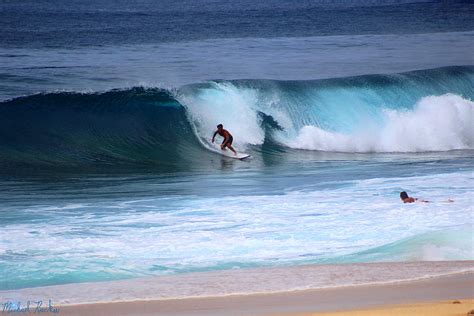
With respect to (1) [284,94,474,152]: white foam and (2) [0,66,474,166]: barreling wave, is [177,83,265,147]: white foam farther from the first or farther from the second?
(1) [284,94,474,152]: white foam

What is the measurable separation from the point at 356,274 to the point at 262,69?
35.7 ft

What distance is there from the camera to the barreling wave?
439 inches

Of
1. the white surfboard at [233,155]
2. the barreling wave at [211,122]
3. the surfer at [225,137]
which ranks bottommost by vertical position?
the white surfboard at [233,155]

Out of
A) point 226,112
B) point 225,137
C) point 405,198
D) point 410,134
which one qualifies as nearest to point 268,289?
point 405,198

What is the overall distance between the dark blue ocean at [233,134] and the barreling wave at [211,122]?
3 cm

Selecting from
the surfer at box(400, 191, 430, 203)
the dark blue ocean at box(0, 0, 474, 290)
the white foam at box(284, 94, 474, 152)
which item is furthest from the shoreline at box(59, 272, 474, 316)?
the white foam at box(284, 94, 474, 152)

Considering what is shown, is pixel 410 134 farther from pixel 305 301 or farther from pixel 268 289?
pixel 305 301

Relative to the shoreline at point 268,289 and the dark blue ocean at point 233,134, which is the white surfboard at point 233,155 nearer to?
the dark blue ocean at point 233,134

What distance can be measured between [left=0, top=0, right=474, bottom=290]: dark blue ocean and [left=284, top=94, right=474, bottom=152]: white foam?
1.1 inches

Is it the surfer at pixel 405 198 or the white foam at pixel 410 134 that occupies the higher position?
the white foam at pixel 410 134

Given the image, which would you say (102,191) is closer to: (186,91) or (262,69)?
(186,91)

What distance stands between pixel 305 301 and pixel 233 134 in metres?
7.38

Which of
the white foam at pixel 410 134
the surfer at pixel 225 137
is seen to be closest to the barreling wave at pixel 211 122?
the white foam at pixel 410 134

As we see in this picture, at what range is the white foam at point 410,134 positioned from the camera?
11.9 meters
